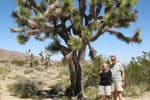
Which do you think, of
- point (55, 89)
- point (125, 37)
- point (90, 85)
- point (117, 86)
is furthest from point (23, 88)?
point (117, 86)

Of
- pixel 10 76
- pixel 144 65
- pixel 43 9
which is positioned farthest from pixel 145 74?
pixel 10 76

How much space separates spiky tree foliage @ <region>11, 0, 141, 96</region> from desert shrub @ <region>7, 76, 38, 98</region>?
1693 millimetres

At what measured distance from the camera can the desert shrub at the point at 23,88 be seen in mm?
14195

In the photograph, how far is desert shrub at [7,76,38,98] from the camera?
1420cm

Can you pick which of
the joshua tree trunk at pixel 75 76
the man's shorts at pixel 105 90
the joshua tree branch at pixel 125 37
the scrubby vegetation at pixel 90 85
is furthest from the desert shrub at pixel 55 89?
the man's shorts at pixel 105 90

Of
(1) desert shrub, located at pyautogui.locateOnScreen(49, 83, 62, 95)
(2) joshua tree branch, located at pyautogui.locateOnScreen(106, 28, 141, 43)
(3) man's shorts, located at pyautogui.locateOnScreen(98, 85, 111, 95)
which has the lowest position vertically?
(3) man's shorts, located at pyautogui.locateOnScreen(98, 85, 111, 95)

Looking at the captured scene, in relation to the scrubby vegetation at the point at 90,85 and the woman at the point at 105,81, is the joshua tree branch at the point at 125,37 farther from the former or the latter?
the woman at the point at 105,81

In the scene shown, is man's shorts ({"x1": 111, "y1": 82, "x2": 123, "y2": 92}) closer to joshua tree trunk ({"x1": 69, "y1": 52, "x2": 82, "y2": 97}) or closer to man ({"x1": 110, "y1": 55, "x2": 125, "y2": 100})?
man ({"x1": 110, "y1": 55, "x2": 125, "y2": 100})

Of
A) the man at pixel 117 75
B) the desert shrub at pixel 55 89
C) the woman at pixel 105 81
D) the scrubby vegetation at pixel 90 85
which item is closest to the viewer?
the woman at pixel 105 81

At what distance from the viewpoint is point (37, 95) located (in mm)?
14508

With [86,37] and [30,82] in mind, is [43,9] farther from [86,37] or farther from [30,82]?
[30,82]

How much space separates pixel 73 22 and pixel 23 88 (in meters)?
3.36

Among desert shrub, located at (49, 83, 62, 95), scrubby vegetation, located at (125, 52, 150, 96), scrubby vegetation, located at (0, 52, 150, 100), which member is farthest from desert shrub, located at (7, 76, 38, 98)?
scrubby vegetation, located at (125, 52, 150, 96)

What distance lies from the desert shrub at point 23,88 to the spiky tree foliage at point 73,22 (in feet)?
5.55
